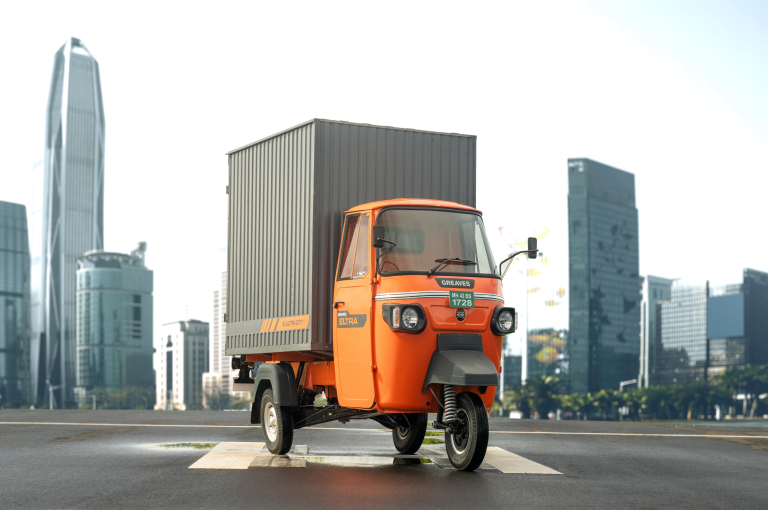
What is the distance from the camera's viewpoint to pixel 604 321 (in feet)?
595

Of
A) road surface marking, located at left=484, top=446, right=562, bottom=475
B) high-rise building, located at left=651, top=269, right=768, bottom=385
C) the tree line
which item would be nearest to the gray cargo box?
road surface marking, located at left=484, top=446, right=562, bottom=475

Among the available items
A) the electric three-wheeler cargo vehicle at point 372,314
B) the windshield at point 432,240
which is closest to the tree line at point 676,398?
the electric three-wheeler cargo vehicle at point 372,314

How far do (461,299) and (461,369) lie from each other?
92cm

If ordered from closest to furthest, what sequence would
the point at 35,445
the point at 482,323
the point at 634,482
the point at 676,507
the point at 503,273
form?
the point at 676,507 → the point at 634,482 → the point at 482,323 → the point at 503,273 → the point at 35,445

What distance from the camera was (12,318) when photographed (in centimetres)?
19600

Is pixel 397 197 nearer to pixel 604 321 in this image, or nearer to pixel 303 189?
pixel 303 189

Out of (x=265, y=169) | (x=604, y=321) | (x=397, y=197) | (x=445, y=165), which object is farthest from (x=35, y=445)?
(x=604, y=321)

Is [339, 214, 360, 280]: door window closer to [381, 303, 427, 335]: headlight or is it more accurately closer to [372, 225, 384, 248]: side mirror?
[372, 225, 384, 248]: side mirror

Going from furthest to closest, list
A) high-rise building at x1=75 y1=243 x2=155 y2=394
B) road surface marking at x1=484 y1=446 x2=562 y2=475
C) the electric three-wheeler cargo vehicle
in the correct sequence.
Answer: high-rise building at x1=75 y1=243 x2=155 y2=394 → road surface marking at x1=484 y1=446 x2=562 y2=475 → the electric three-wheeler cargo vehicle

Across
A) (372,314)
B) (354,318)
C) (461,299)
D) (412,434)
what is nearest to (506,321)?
(461,299)

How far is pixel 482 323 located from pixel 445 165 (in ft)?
10.2

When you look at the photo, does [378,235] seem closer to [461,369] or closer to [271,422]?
[461,369]

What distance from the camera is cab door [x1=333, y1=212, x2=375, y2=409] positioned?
9.79 meters

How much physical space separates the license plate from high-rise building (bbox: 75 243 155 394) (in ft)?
635
